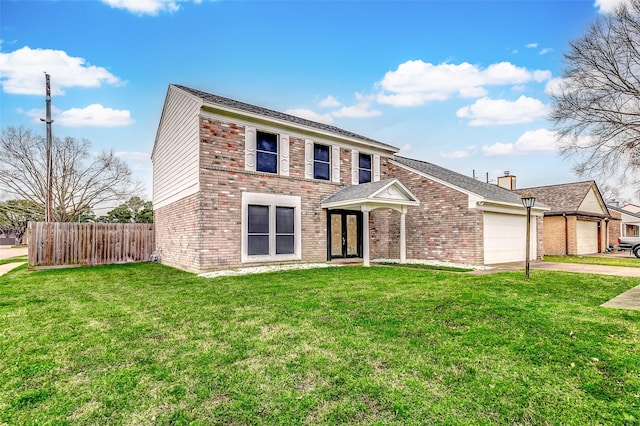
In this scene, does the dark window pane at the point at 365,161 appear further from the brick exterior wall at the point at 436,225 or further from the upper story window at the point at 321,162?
the upper story window at the point at 321,162

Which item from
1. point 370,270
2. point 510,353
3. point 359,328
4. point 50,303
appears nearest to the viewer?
point 510,353

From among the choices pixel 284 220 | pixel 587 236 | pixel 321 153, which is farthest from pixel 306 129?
pixel 587 236

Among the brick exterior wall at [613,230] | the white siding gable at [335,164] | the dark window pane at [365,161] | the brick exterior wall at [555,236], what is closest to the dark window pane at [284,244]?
the white siding gable at [335,164]

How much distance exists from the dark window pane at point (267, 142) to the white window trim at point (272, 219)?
1732 mm

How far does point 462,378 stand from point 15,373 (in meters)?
4.32

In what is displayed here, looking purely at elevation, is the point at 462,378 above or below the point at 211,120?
below

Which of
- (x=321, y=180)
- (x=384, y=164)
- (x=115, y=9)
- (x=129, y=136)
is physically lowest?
(x=321, y=180)

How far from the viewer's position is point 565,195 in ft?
69.1

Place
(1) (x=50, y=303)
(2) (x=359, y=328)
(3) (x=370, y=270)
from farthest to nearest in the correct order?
(3) (x=370, y=270) → (1) (x=50, y=303) → (2) (x=359, y=328)

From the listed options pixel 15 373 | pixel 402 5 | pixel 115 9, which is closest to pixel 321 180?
pixel 402 5

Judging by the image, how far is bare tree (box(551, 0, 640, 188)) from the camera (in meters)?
14.6

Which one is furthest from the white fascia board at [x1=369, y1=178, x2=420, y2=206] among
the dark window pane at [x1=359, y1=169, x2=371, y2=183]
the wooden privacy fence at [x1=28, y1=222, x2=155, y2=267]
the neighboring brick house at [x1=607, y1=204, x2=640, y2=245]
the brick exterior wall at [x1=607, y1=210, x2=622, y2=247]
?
the neighboring brick house at [x1=607, y1=204, x2=640, y2=245]

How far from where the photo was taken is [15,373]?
318cm

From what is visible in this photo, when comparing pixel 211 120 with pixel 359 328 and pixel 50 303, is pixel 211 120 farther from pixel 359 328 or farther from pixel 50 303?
pixel 359 328
